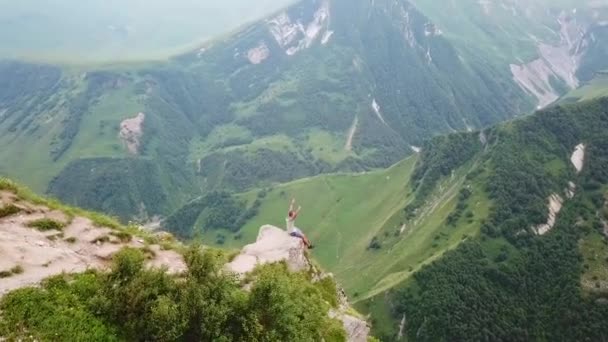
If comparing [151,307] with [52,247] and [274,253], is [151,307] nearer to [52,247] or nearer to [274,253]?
[52,247]

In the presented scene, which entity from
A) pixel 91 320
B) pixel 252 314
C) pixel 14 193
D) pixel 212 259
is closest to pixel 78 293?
pixel 91 320

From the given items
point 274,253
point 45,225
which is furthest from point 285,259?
point 45,225

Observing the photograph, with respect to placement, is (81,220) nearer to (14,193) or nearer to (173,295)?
(14,193)

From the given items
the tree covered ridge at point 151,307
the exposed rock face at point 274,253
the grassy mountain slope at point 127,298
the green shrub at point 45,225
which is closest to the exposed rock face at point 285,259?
the exposed rock face at point 274,253

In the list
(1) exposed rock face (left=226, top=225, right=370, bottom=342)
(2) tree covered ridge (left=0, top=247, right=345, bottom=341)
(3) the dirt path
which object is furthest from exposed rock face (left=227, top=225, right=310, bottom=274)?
(2) tree covered ridge (left=0, top=247, right=345, bottom=341)

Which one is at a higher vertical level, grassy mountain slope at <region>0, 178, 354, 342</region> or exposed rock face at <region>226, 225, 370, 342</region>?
grassy mountain slope at <region>0, 178, 354, 342</region>

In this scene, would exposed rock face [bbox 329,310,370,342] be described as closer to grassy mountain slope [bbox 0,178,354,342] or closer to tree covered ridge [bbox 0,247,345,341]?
grassy mountain slope [bbox 0,178,354,342]

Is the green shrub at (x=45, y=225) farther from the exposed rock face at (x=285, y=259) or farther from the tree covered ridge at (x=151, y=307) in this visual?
the exposed rock face at (x=285, y=259)
